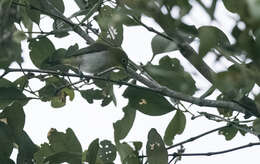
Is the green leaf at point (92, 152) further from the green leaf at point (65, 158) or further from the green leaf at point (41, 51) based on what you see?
the green leaf at point (41, 51)

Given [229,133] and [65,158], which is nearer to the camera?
[65,158]

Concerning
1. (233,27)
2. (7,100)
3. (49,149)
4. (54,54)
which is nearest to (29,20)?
(54,54)

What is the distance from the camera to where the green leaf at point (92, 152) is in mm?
2021

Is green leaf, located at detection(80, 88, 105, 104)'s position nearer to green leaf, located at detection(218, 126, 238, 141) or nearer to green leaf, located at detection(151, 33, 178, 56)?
green leaf, located at detection(151, 33, 178, 56)

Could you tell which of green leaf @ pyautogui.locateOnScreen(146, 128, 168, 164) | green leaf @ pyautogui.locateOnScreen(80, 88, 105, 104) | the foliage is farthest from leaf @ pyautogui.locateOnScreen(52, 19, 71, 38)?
green leaf @ pyautogui.locateOnScreen(146, 128, 168, 164)

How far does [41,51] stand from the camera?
8.61 ft

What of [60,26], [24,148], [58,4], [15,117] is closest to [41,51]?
[60,26]

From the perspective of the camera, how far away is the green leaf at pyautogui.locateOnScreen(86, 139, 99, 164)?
2021mm

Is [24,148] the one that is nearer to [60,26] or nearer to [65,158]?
[65,158]

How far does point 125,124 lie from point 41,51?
0.68 meters

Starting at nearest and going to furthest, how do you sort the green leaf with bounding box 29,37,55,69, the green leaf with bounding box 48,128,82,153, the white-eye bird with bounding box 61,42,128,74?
the green leaf with bounding box 48,128,82,153, the green leaf with bounding box 29,37,55,69, the white-eye bird with bounding box 61,42,128,74

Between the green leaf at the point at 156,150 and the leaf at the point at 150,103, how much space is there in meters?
0.17

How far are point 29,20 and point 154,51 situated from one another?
2.27ft

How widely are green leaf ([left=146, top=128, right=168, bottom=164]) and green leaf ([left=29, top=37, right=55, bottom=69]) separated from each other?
0.85 m
